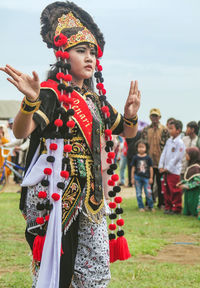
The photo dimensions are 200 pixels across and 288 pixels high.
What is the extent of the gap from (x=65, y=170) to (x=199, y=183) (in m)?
6.61

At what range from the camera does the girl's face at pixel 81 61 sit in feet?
10.7

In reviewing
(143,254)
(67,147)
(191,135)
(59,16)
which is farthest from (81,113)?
(191,135)

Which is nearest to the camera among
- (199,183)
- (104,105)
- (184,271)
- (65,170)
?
(65,170)

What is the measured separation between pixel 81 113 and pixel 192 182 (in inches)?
256

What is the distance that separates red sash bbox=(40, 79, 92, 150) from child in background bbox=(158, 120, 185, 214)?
260 inches

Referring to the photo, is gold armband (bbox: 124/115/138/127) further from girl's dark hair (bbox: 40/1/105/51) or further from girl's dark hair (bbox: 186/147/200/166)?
girl's dark hair (bbox: 186/147/200/166)

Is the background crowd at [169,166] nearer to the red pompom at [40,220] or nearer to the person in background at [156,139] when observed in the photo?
the person in background at [156,139]

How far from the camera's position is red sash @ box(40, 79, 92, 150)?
3152mm

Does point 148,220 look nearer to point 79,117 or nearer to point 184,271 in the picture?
point 184,271

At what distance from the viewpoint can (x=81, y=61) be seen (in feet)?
10.7

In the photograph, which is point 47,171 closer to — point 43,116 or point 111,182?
point 43,116

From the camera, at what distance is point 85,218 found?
3146mm

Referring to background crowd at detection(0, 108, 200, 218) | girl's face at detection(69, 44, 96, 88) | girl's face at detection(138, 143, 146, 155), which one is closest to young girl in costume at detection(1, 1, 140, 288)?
girl's face at detection(69, 44, 96, 88)

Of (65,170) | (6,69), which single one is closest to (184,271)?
(65,170)
